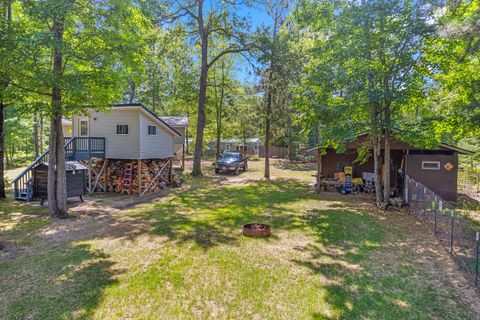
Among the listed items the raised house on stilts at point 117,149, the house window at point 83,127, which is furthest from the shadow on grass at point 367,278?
the house window at point 83,127

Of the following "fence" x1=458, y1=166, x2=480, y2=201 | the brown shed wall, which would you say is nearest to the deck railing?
the brown shed wall

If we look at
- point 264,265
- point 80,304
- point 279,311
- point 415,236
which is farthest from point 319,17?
point 80,304

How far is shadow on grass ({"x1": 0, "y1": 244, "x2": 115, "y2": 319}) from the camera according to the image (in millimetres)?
4062

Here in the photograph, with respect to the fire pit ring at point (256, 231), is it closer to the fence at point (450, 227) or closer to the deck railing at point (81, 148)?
the fence at point (450, 227)

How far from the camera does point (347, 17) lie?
998 centimetres

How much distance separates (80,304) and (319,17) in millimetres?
12247

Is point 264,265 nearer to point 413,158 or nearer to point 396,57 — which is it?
point 396,57

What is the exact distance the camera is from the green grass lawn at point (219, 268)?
4195 millimetres

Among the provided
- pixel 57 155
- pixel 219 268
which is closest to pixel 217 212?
pixel 219 268

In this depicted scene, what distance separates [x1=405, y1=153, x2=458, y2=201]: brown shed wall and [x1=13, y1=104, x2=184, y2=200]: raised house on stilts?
12.7 m

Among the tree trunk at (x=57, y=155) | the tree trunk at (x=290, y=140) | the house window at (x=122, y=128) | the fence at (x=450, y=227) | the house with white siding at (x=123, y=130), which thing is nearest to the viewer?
the fence at (x=450, y=227)

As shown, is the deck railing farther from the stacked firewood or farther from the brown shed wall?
the brown shed wall

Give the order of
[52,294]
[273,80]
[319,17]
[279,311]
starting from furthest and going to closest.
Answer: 1. [273,80]
2. [319,17]
3. [52,294]
4. [279,311]

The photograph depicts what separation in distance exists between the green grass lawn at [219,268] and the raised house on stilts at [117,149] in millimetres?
4162
